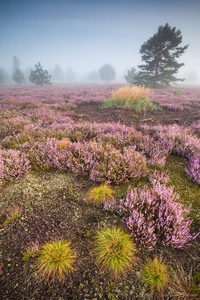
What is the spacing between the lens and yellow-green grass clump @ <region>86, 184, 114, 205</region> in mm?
3102

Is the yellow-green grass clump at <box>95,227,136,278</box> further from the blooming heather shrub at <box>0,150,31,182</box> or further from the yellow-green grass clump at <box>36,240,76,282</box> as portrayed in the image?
the blooming heather shrub at <box>0,150,31,182</box>

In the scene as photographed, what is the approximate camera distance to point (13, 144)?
18.6ft

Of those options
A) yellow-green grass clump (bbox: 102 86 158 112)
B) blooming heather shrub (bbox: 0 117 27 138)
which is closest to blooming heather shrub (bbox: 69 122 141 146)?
blooming heather shrub (bbox: 0 117 27 138)

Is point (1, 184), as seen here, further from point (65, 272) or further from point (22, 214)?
point (65, 272)

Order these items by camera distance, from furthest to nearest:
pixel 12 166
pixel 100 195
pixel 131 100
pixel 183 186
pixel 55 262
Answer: pixel 131 100
pixel 12 166
pixel 183 186
pixel 100 195
pixel 55 262

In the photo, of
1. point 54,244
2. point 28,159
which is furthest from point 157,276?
point 28,159

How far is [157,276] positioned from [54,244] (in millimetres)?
1286

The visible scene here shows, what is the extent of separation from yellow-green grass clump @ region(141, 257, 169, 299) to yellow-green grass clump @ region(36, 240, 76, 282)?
34.0 inches

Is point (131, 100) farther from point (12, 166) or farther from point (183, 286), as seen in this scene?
point (183, 286)

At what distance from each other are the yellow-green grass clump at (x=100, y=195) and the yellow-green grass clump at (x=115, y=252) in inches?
29.1

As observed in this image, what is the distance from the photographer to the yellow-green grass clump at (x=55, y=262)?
1960mm

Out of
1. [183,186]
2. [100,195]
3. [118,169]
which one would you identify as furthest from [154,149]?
[100,195]

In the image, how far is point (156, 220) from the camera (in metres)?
2.52

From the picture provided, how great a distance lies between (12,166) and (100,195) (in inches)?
88.8
